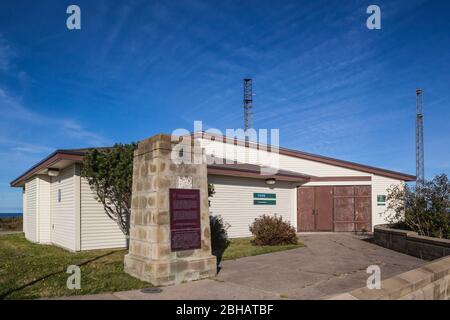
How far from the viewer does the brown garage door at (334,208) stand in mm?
19953

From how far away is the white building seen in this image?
→ 12.8m

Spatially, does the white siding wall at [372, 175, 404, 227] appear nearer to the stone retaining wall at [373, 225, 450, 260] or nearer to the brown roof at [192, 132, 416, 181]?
the brown roof at [192, 132, 416, 181]

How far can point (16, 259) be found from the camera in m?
10.9

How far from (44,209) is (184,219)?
36.0 feet

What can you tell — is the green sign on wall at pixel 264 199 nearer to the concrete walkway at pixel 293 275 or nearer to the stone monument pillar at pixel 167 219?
the concrete walkway at pixel 293 275

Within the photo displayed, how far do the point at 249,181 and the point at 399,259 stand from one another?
844 cm

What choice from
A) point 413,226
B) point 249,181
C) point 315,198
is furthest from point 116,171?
point 315,198

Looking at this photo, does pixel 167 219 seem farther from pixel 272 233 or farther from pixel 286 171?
pixel 286 171

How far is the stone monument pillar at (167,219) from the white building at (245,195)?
497 cm

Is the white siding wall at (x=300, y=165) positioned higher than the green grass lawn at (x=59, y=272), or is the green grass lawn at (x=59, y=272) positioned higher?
the white siding wall at (x=300, y=165)

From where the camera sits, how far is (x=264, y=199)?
1884cm

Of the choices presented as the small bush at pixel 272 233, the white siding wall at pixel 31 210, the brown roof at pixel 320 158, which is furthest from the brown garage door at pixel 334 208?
the white siding wall at pixel 31 210

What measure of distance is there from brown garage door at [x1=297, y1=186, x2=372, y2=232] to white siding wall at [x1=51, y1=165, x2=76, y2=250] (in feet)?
39.7
